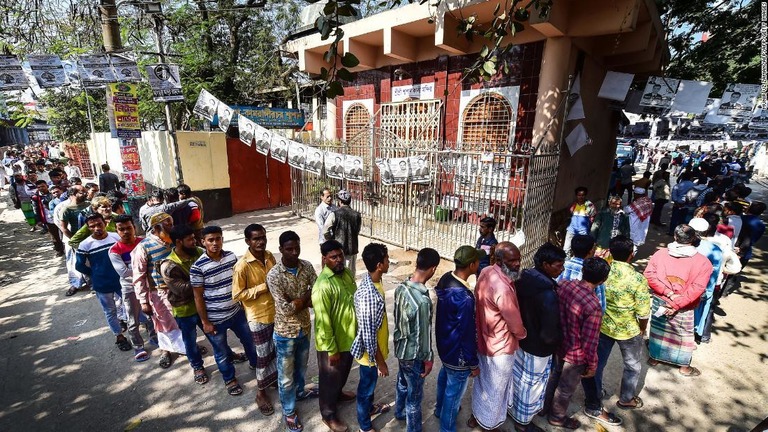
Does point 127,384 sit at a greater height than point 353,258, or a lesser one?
lesser

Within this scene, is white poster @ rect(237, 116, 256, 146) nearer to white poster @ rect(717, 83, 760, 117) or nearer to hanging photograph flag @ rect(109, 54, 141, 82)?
hanging photograph flag @ rect(109, 54, 141, 82)

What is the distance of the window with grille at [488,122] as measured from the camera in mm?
8016

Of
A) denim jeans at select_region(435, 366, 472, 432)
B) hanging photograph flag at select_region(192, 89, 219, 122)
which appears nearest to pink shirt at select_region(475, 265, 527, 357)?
denim jeans at select_region(435, 366, 472, 432)

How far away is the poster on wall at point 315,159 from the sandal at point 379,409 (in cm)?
563

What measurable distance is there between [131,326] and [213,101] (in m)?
5.88

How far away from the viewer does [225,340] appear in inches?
132

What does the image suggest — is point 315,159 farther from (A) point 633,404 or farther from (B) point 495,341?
(A) point 633,404

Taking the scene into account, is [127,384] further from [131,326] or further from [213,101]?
[213,101]

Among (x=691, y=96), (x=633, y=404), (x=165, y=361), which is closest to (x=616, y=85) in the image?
(x=691, y=96)

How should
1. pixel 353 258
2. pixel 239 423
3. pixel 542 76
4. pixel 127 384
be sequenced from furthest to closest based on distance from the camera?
pixel 542 76
pixel 353 258
pixel 127 384
pixel 239 423

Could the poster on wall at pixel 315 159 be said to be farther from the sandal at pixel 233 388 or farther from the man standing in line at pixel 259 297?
the sandal at pixel 233 388

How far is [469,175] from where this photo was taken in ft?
21.1

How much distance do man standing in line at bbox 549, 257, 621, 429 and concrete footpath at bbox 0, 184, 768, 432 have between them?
597 mm

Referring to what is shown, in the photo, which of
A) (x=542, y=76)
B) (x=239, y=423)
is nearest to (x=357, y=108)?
(x=542, y=76)
